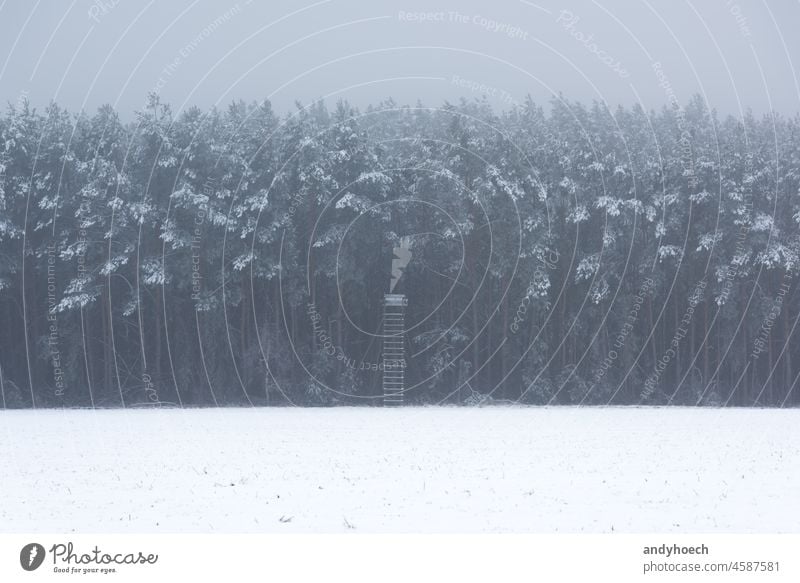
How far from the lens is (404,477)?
20.4 meters

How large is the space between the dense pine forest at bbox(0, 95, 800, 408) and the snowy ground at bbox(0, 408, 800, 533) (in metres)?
17.6

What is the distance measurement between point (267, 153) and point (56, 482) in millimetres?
34311

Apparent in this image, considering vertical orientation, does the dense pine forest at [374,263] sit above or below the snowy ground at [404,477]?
above

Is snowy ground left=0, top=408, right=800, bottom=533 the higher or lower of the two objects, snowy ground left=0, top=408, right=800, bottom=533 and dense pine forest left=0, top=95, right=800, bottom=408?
the lower

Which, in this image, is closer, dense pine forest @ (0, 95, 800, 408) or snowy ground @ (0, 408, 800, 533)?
snowy ground @ (0, 408, 800, 533)

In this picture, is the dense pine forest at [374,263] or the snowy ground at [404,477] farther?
the dense pine forest at [374,263]

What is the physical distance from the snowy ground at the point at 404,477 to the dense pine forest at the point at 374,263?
57.6 feet

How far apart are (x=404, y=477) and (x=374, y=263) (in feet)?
107

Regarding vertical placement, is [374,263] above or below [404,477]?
above

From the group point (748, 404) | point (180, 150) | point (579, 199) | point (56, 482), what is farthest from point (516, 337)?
point (56, 482)

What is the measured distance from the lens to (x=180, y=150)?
51.3 metres

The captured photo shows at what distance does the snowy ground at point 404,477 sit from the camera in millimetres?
16266

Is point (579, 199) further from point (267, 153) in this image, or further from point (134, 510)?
point (134, 510)

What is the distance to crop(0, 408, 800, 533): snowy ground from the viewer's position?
53.4 ft
